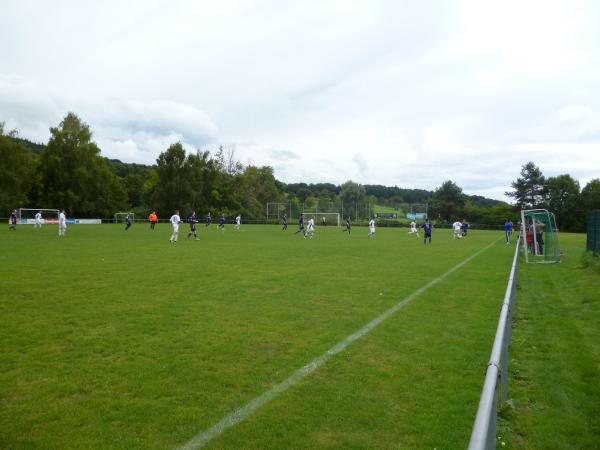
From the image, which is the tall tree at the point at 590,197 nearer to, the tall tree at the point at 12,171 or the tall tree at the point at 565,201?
the tall tree at the point at 565,201

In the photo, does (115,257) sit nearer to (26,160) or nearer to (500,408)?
(500,408)

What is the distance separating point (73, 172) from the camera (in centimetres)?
6700

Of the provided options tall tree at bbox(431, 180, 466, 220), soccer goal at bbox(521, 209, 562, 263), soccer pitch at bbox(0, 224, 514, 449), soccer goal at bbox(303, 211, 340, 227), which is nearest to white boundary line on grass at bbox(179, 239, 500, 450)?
soccer pitch at bbox(0, 224, 514, 449)

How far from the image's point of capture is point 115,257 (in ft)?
53.6

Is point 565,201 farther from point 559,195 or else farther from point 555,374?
point 555,374

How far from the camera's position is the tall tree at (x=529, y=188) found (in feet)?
304

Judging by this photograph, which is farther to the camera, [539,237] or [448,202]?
[448,202]

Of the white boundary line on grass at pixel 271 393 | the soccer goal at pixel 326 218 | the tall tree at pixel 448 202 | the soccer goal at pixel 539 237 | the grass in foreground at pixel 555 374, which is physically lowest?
the grass in foreground at pixel 555 374

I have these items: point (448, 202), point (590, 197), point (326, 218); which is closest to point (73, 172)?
point (326, 218)

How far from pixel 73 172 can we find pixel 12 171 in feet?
26.0

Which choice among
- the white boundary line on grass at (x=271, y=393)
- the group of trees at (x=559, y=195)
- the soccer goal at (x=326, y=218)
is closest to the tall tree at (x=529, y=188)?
the group of trees at (x=559, y=195)

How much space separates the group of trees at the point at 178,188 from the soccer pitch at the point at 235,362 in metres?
62.4

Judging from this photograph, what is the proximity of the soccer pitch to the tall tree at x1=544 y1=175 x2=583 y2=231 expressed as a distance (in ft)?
271

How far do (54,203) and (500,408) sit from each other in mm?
74550
